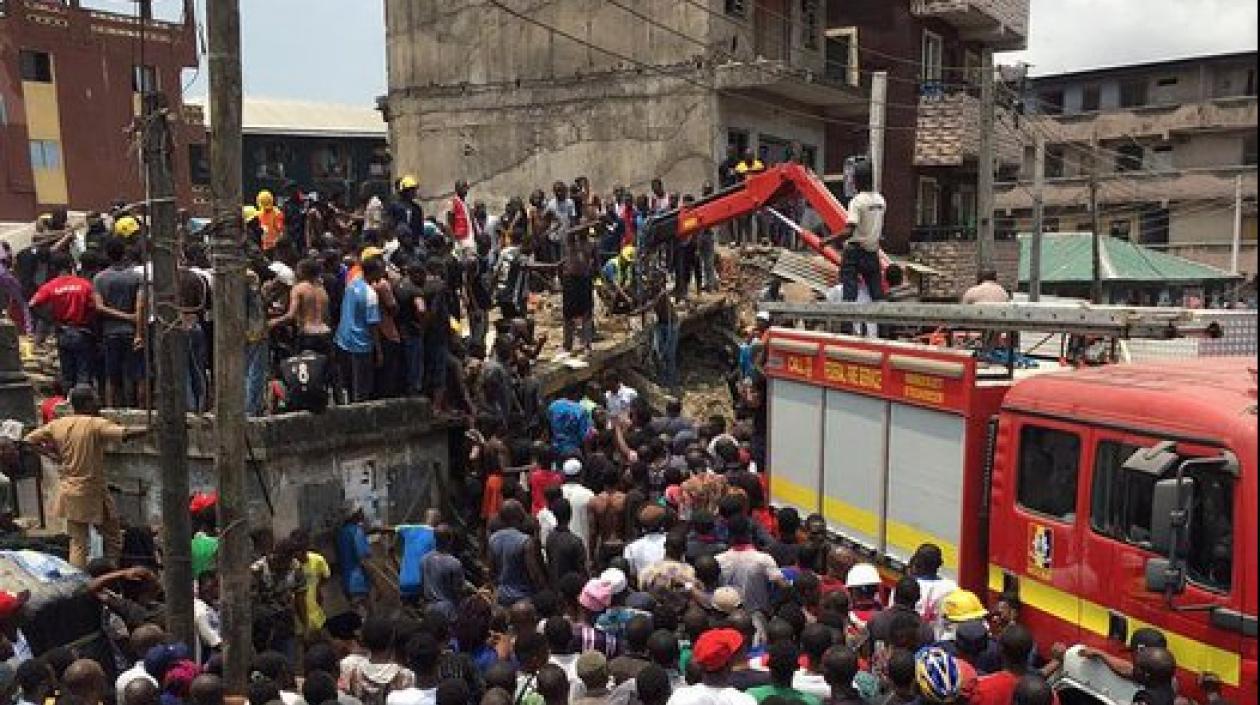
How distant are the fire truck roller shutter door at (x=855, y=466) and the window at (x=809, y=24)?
60.9ft

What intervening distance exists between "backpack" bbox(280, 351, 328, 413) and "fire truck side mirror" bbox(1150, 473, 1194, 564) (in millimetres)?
6697

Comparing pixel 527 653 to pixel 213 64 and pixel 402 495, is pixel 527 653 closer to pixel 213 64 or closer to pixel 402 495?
pixel 213 64

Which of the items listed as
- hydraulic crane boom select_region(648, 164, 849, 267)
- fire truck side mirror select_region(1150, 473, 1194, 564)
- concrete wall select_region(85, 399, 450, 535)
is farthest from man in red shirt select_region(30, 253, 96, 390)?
fire truck side mirror select_region(1150, 473, 1194, 564)

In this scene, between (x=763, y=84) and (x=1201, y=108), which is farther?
(x=1201, y=108)

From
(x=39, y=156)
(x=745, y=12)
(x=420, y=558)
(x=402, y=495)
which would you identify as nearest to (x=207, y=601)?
(x=420, y=558)

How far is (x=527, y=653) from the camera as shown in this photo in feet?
18.6

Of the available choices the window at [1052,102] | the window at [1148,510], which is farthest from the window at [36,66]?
the window at [1052,102]

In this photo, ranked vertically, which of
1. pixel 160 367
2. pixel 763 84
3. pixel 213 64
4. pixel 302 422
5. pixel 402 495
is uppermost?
pixel 763 84

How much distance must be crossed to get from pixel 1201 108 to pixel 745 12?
24.5 metres

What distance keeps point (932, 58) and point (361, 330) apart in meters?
22.8

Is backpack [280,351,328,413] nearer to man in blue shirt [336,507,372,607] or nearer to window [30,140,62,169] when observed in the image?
man in blue shirt [336,507,372,607]

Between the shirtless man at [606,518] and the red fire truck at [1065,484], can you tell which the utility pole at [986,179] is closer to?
the red fire truck at [1065,484]

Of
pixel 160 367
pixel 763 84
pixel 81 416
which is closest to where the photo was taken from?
pixel 160 367

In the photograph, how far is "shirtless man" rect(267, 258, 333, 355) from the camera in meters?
9.67
